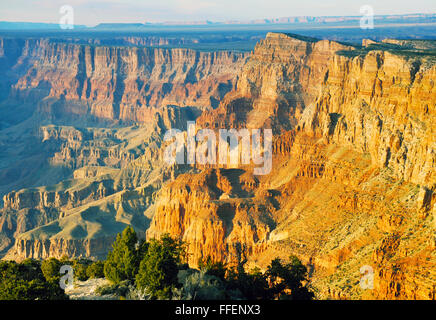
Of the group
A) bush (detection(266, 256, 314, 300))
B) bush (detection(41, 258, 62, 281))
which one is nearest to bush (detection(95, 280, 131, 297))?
bush (detection(41, 258, 62, 281))

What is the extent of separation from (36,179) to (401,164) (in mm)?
137382

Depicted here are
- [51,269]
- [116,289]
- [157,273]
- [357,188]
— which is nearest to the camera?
[157,273]

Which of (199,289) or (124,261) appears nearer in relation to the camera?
(199,289)

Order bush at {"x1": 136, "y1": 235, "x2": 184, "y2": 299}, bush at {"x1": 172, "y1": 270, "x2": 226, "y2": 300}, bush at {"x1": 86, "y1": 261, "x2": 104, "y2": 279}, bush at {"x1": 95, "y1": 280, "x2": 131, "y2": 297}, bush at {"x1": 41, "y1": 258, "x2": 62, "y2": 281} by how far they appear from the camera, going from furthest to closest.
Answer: bush at {"x1": 86, "y1": 261, "x2": 104, "y2": 279}
bush at {"x1": 41, "y1": 258, "x2": 62, "y2": 281}
bush at {"x1": 95, "y1": 280, "x2": 131, "y2": 297}
bush at {"x1": 136, "y1": 235, "x2": 184, "y2": 299}
bush at {"x1": 172, "y1": 270, "x2": 226, "y2": 300}

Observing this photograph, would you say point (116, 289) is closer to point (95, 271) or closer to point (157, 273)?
point (157, 273)

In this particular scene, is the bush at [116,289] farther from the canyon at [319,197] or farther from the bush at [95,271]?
the canyon at [319,197]

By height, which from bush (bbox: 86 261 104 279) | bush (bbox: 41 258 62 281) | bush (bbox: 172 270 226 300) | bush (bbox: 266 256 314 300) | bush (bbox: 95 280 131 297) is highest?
bush (bbox: 172 270 226 300)

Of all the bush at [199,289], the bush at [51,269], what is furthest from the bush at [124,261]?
the bush at [51,269]

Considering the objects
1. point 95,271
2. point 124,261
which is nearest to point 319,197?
point 95,271

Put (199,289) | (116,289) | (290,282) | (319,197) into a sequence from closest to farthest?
(199,289) < (116,289) < (290,282) < (319,197)

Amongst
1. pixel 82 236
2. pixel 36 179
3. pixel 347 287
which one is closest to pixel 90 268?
pixel 347 287

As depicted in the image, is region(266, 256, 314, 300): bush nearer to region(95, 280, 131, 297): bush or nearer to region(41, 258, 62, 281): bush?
region(95, 280, 131, 297): bush

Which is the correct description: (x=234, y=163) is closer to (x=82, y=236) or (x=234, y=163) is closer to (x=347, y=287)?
(x=82, y=236)

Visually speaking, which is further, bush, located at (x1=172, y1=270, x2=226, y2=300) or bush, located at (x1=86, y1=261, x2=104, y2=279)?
bush, located at (x1=86, y1=261, x2=104, y2=279)
